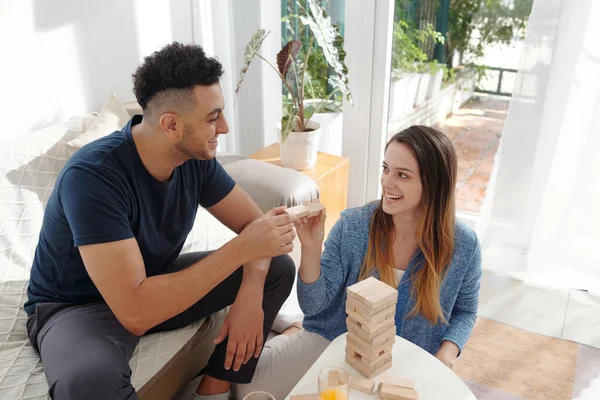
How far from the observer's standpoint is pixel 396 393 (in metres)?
1.23

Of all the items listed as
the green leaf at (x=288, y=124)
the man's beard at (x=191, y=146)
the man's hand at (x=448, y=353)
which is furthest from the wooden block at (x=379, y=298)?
the green leaf at (x=288, y=124)

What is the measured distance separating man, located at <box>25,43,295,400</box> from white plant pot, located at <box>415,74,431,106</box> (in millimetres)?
1608

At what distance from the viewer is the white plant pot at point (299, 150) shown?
2562mm

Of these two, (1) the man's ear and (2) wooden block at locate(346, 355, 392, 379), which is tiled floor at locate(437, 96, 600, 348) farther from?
(1) the man's ear

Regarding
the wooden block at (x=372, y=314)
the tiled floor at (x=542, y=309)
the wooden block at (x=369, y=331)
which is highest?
the wooden block at (x=372, y=314)

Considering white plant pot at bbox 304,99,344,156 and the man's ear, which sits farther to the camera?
white plant pot at bbox 304,99,344,156

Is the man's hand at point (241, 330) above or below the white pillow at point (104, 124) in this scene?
below

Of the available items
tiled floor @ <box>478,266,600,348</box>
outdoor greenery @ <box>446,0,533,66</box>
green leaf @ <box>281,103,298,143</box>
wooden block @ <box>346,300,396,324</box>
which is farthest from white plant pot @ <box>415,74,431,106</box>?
wooden block @ <box>346,300,396,324</box>

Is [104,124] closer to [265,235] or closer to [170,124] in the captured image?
[170,124]

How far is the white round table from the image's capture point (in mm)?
1286

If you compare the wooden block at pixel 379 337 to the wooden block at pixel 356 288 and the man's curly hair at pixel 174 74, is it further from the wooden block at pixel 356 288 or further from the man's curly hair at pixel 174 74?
the man's curly hair at pixel 174 74

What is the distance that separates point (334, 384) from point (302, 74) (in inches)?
66.1

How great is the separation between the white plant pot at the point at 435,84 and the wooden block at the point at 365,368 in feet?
6.16

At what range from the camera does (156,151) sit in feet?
4.85
